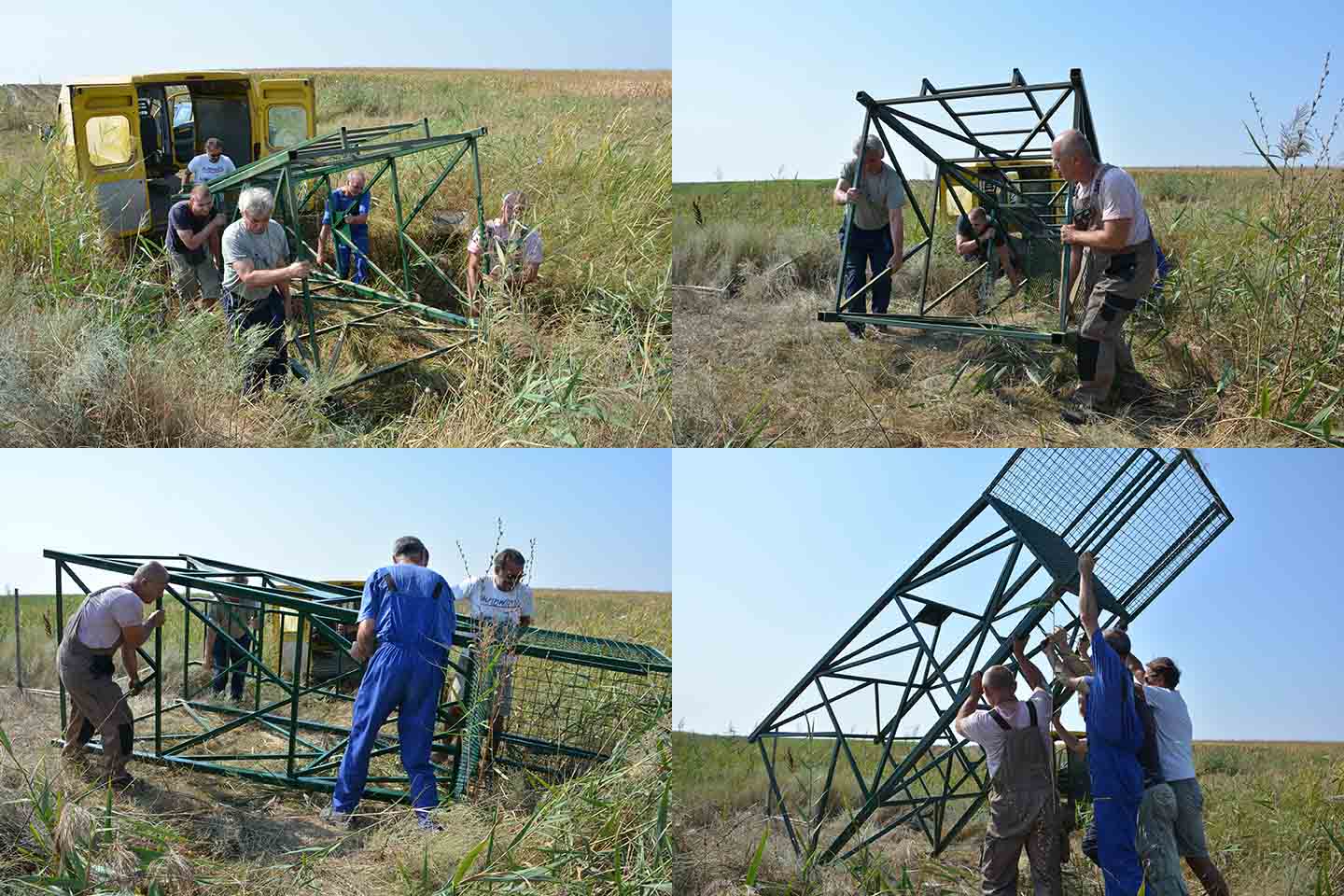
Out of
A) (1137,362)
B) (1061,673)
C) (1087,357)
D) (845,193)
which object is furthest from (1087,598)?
(845,193)

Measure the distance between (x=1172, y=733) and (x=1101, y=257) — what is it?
2.69m

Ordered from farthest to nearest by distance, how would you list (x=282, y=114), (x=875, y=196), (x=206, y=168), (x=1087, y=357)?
(x=282, y=114), (x=206, y=168), (x=875, y=196), (x=1087, y=357)

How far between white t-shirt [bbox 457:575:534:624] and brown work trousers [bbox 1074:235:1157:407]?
3.61 metres

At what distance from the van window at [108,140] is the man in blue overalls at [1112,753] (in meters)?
8.01

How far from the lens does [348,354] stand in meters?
7.29

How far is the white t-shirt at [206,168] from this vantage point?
9.08 metres

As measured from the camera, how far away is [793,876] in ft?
16.0

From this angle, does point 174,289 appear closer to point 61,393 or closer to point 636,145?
point 61,393

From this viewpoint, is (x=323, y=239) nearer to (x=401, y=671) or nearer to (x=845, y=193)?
(x=845, y=193)

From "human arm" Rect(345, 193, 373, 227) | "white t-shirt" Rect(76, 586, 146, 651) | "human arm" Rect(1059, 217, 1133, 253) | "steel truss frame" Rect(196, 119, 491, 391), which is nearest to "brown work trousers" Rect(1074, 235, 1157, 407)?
"human arm" Rect(1059, 217, 1133, 253)

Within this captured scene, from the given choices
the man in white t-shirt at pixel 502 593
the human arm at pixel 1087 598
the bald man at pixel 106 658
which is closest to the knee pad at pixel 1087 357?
the human arm at pixel 1087 598

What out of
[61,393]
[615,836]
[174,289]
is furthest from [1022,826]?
[174,289]

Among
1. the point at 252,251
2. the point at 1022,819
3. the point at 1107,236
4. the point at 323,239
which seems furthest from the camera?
the point at 323,239

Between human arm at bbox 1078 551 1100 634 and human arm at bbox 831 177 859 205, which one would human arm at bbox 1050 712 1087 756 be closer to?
human arm at bbox 1078 551 1100 634
